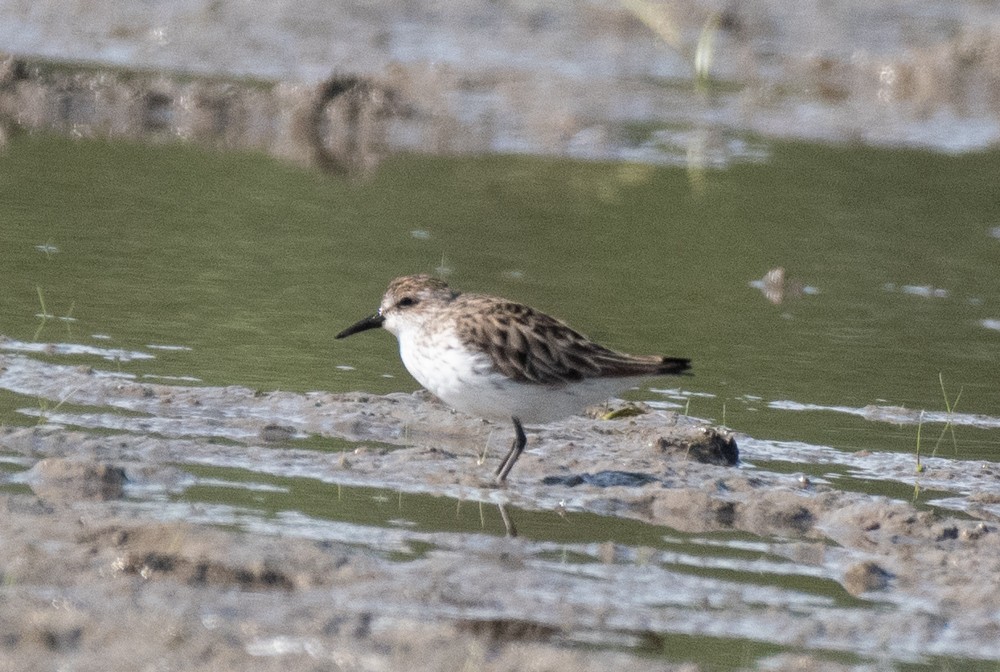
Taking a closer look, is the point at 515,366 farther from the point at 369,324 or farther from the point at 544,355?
the point at 369,324

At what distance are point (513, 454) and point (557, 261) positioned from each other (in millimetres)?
4195

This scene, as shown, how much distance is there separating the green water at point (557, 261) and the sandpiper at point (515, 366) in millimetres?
1117

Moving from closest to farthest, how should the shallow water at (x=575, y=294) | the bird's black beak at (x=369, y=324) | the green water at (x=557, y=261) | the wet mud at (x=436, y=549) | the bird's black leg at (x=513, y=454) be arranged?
the wet mud at (x=436, y=549), the shallow water at (x=575, y=294), the bird's black leg at (x=513, y=454), the bird's black beak at (x=369, y=324), the green water at (x=557, y=261)

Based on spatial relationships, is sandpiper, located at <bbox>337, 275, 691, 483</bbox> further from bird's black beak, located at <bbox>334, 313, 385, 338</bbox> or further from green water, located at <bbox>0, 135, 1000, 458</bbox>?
green water, located at <bbox>0, 135, 1000, 458</bbox>

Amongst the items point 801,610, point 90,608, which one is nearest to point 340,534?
point 90,608

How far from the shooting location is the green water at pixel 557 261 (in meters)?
8.84

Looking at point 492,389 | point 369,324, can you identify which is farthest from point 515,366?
point 369,324

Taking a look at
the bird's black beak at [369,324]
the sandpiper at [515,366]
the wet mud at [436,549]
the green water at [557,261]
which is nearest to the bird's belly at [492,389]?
the sandpiper at [515,366]

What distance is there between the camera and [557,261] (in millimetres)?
11250

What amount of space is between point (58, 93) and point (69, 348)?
669 cm

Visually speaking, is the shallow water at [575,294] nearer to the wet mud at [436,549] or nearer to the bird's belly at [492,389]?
the wet mud at [436,549]

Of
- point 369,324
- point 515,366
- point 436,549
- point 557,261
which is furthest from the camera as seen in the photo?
point 557,261

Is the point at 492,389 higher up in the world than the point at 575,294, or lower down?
lower down

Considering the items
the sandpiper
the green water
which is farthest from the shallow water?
the sandpiper
